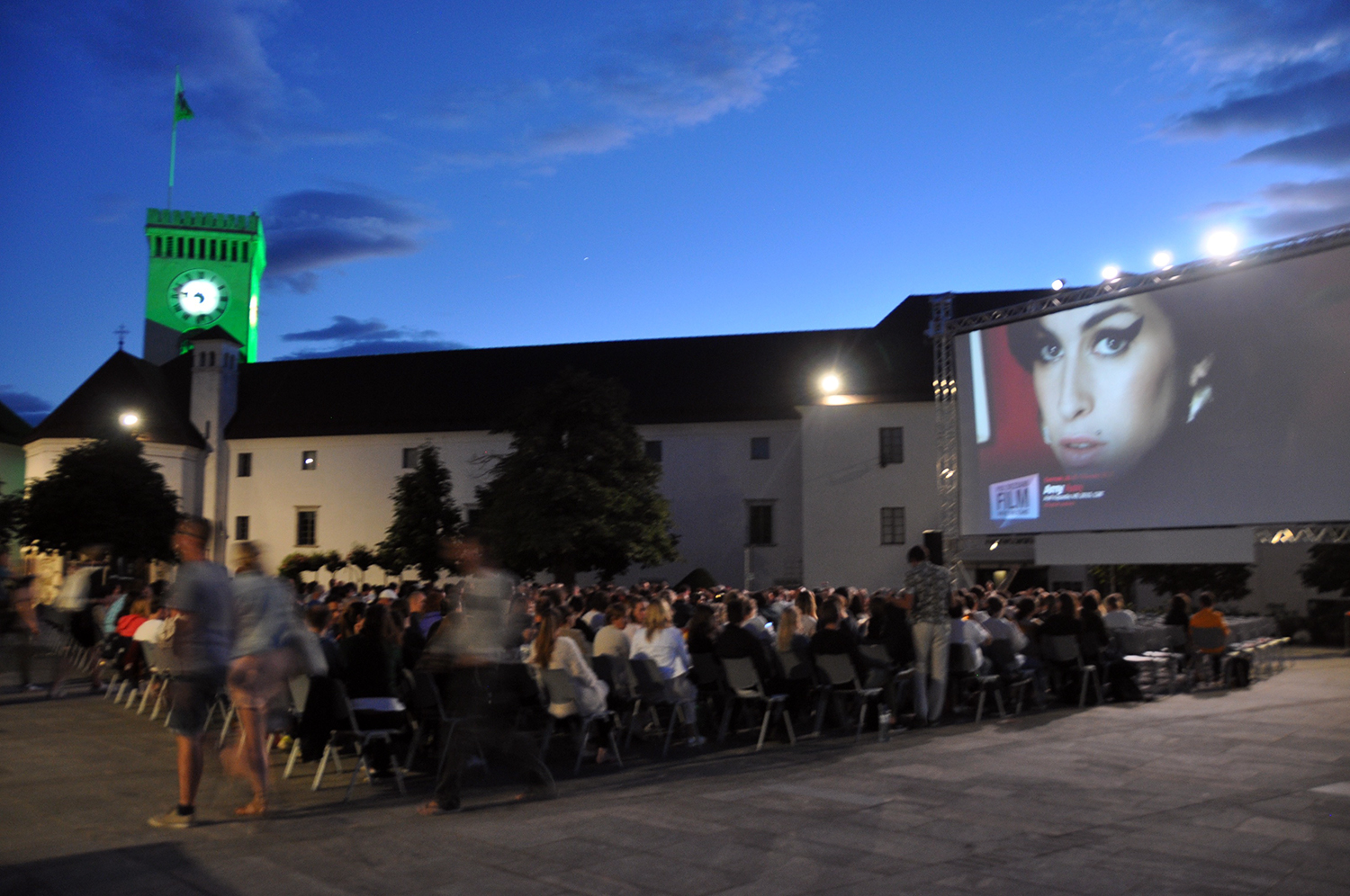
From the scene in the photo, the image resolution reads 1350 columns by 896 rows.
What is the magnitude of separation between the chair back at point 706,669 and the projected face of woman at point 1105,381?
12811mm

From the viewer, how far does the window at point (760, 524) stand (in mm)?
41750

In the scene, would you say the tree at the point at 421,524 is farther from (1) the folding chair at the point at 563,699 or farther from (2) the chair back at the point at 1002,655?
(1) the folding chair at the point at 563,699

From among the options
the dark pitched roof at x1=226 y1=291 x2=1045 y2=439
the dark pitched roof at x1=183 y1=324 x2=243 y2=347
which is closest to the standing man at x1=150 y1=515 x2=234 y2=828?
the dark pitched roof at x1=226 y1=291 x2=1045 y2=439

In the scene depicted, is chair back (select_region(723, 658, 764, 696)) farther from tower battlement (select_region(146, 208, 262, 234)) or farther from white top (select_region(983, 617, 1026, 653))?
tower battlement (select_region(146, 208, 262, 234))

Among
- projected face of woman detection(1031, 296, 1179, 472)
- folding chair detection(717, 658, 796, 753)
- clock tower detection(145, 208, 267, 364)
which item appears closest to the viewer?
folding chair detection(717, 658, 796, 753)

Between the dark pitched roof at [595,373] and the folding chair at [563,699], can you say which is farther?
the dark pitched roof at [595,373]

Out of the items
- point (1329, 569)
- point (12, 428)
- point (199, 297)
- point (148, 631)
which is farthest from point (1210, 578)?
point (199, 297)

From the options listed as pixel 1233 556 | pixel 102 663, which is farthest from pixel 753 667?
pixel 1233 556

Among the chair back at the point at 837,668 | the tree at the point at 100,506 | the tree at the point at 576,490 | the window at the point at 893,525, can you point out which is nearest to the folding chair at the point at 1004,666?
the chair back at the point at 837,668

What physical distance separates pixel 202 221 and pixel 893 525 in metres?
58.5

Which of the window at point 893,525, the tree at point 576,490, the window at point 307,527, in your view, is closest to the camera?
the tree at point 576,490

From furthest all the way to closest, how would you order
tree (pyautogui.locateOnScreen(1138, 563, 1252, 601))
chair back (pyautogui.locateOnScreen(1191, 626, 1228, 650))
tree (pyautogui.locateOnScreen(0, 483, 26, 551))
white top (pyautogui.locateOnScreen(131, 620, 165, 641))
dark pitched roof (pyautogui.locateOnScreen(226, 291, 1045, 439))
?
dark pitched roof (pyautogui.locateOnScreen(226, 291, 1045, 439)) → tree (pyautogui.locateOnScreen(0, 483, 26, 551)) → tree (pyautogui.locateOnScreen(1138, 563, 1252, 601)) → chair back (pyautogui.locateOnScreen(1191, 626, 1228, 650)) → white top (pyautogui.locateOnScreen(131, 620, 165, 641))

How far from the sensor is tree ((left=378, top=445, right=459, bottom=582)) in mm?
42188

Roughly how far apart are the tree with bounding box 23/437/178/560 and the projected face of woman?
30606 millimetres
